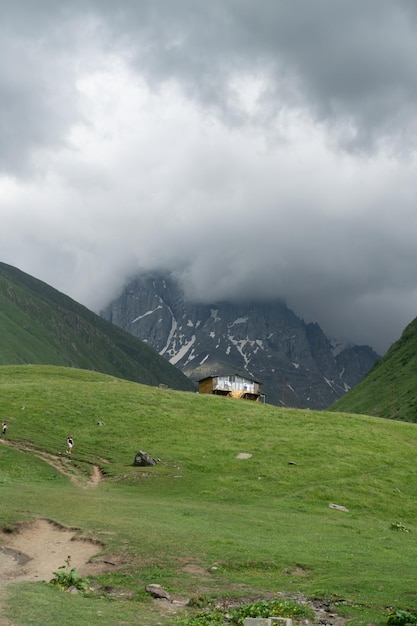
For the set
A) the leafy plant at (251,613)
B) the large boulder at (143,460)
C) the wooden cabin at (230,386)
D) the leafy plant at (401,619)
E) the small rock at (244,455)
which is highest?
the wooden cabin at (230,386)

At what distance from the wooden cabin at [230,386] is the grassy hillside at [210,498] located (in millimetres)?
41963

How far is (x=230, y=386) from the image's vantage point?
5615 inches

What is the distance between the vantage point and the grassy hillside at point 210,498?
25.2 m

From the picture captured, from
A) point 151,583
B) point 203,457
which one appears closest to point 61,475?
point 203,457

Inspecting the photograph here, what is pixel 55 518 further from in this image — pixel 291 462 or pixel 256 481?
pixel 291 462

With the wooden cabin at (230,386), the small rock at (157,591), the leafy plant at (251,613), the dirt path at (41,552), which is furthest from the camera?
the wooden cabin at (230,386)

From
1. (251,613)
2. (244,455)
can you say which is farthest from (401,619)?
(244,455)

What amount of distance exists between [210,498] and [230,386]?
8993 cm

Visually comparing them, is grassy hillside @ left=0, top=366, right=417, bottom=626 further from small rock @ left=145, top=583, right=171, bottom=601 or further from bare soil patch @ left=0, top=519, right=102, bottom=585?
bare soil patch @ left=0, top=519, right=102, bottom=585

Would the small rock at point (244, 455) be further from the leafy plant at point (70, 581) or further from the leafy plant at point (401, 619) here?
the leafy plant at point (401, 619)

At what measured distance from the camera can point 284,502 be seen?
52.7m

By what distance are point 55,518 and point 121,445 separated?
31701mm

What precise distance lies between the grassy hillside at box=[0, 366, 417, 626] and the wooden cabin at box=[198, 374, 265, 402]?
4196 cm

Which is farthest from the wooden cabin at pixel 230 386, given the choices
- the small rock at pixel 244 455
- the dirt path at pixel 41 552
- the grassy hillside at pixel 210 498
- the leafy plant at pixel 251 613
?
the leafy plant at pixel 251 613
